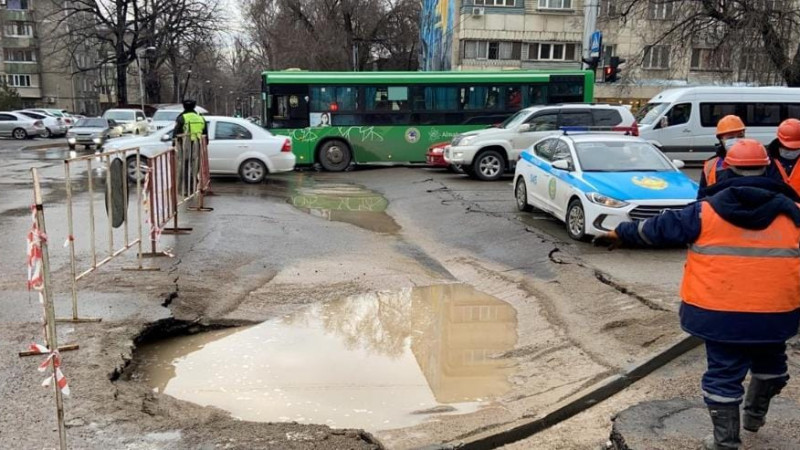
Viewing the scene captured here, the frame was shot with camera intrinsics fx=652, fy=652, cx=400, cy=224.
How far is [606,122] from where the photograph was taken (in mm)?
16328

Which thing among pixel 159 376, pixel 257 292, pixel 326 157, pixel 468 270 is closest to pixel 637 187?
pixel 468 270

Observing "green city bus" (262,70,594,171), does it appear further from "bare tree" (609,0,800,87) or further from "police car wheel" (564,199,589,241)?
"police car wheel" (564,199,589,241)

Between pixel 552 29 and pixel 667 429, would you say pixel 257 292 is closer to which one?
pixel 667 429

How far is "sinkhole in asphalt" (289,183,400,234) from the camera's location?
11703 mm

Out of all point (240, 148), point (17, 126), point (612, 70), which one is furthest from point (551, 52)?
point (17, 126)

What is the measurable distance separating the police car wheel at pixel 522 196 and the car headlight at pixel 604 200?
8.92 ft

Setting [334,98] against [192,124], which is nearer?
[192,124]

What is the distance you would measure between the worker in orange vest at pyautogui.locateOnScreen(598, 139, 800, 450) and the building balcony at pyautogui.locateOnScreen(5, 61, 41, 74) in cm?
8662

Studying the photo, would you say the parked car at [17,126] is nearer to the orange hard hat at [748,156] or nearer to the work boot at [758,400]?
the orange hard hat at [748,156]

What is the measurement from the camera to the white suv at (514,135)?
54.2 ft

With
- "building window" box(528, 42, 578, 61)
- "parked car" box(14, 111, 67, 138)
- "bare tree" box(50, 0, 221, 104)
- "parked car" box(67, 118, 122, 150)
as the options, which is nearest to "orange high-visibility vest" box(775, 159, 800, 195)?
"parked car" box(67, 118, 122, 150)

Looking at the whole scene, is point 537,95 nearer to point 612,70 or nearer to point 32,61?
point 612,70

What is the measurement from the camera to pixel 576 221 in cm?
938

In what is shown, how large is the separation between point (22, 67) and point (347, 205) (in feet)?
254
